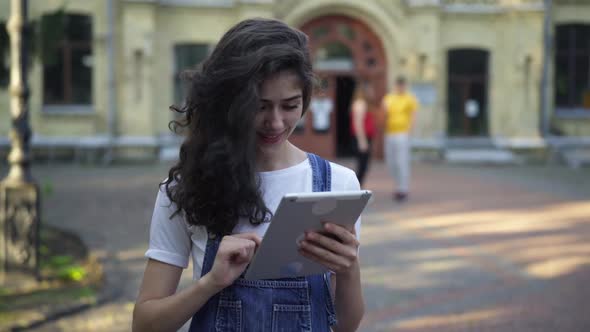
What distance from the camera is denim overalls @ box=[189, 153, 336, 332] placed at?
2.12 metres

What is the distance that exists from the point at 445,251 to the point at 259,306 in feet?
23.2

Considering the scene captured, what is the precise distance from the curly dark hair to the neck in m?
0.07

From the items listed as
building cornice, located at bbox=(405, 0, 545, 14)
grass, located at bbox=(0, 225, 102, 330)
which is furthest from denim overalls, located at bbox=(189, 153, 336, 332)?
building cornice, located at bbox=(405, 0, 545, 14)

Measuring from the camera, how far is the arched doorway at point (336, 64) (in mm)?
22547

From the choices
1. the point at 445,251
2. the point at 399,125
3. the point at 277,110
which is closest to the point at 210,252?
the point at 277,110

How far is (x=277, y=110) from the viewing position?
2.14 m

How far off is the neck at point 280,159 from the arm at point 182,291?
0.91 ft

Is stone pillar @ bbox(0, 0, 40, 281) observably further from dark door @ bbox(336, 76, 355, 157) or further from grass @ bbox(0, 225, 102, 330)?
dark door @ bbox(336, 76, 355, 157)

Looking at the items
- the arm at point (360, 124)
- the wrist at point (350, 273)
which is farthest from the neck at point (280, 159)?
the arm at point (360, 124)

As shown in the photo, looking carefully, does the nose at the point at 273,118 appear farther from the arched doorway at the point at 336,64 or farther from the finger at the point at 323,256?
the arched doorway at the point at 336,64

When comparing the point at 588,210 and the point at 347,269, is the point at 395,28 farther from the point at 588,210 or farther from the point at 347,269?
the point at 347,269

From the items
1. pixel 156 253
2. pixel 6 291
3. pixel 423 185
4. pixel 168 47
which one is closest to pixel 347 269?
pixel 156 253

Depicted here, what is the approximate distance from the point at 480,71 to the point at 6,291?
18773mm

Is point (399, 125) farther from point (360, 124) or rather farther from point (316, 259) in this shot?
point (316, 259)
